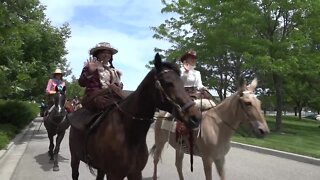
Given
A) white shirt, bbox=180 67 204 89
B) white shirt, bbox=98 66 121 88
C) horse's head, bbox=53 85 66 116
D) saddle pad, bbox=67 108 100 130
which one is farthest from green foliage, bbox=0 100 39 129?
white shirt, bbox=98 66 121 88

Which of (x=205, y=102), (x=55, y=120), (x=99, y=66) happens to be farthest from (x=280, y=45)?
(x=99, y=66)

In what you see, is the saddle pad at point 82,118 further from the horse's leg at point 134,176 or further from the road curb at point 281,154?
the road curb at point 281,154

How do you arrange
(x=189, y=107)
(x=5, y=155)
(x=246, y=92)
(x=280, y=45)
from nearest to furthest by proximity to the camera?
(x=189, y=107) < (x=246, y=92) < (x=5, y=155) < (x=280, y=45)

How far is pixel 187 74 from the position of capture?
8195mm

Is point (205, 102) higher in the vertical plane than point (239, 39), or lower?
lower

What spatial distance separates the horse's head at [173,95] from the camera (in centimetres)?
412

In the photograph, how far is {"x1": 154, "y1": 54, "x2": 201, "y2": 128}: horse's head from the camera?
412 centimetres

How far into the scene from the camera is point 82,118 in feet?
18.3

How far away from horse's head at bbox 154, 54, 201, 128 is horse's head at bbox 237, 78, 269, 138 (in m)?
2.70

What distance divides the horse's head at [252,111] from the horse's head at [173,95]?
2.70 metres

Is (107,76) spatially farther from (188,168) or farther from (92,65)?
(188,168)

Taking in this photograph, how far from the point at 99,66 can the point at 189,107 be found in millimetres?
1863

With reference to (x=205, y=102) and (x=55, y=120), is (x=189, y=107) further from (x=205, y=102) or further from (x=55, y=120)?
(x=55, y=120)

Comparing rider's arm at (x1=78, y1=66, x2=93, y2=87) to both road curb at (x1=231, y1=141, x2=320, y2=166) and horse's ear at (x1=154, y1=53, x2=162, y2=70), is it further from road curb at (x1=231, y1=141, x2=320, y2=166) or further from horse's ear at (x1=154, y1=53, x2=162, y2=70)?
road curb at (x1=231, y1=141, x2=320, y2=166)
